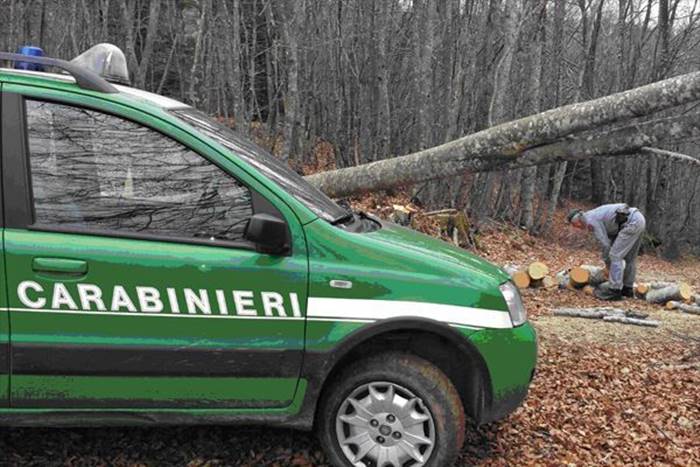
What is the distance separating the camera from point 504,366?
3.33 metres

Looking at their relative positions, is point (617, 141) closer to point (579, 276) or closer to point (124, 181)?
point (124, 181)

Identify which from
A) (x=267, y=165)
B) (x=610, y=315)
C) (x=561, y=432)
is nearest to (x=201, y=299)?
(x=267, y=165)

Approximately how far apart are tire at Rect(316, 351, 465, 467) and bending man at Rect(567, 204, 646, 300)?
7.81 m

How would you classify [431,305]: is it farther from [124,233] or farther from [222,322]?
[124,233]

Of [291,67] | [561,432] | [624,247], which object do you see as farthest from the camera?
[291,67]

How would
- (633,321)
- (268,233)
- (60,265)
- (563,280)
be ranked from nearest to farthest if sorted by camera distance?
(60,265)
(268,233)
(633,321)
(563,280)

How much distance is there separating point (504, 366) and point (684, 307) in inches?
299

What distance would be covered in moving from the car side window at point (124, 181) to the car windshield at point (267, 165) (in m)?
0.22

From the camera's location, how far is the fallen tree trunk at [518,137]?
4652mm

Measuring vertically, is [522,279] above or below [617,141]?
below

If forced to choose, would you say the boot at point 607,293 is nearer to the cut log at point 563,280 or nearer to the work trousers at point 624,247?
the work trousers at point 624,247

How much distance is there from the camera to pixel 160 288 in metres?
3.00

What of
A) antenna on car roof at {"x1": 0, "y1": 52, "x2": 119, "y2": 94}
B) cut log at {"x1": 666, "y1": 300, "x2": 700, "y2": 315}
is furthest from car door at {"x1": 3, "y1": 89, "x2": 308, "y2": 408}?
cut log at {"x1": 666, "y1": 300, "x2": 700, "y2": 315}

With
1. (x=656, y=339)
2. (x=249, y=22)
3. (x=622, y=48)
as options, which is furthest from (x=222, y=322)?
(x=622, y=48)
